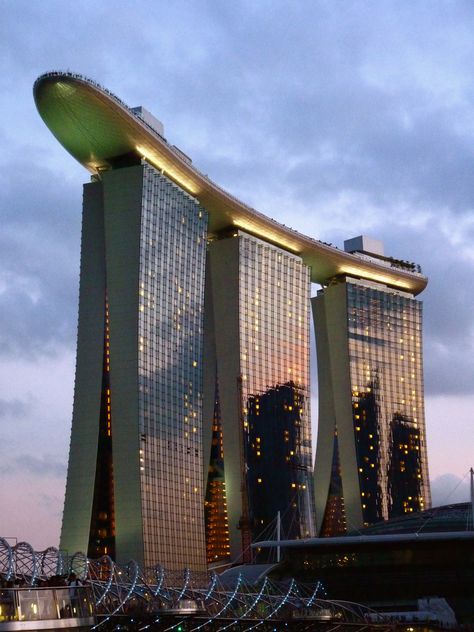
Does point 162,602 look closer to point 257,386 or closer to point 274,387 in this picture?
point 257,386

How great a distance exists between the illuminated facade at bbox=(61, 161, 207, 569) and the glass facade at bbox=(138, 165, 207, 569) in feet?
0.55

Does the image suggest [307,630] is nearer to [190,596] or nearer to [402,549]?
[190,596]

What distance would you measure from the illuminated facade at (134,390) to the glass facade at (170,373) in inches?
6.6

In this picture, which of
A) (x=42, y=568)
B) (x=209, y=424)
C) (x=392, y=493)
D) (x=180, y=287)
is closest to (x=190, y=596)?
(x=42, y=568)

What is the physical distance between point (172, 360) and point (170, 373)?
1824 millimetres

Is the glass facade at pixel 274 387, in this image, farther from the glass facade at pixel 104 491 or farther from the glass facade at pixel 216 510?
the glass facade at pixel 104 491

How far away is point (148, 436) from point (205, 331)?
1604 inches

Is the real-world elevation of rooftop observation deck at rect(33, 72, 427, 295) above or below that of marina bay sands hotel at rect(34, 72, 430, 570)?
above

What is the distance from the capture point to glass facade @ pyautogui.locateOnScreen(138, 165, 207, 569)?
459 feet

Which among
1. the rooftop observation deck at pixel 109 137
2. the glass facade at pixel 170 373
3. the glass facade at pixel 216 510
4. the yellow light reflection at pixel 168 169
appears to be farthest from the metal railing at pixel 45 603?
the glass facade at pixel 216 510

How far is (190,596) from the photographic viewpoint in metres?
80.8

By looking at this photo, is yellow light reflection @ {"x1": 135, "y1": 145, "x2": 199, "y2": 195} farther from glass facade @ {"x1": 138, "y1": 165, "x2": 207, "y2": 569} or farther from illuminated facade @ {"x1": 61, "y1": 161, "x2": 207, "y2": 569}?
illuminated facade @ {"x1": 61, "y1": 161, "x2": 207, "y2": 569}

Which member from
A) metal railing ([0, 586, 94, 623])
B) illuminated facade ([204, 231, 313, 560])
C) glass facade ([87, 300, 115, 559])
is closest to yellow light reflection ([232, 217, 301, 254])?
illuminated facade ([204, 231, 313, 560])

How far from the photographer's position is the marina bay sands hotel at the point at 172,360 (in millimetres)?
137750
